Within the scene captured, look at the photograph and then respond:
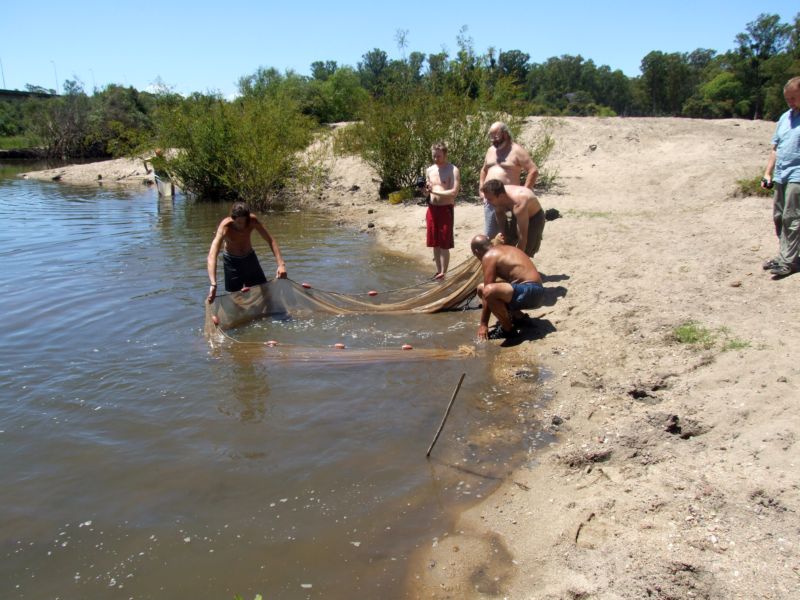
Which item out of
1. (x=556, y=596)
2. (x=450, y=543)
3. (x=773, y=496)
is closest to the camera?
(x=556, y=596)

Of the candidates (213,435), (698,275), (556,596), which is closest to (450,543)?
(556,596)

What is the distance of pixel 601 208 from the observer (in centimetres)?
1144

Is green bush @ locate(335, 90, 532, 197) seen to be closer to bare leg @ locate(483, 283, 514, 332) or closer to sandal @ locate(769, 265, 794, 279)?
bare leg @ locate(483, 283, 514, 332)

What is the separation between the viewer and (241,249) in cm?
720

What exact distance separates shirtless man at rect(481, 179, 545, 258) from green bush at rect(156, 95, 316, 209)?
431 inches

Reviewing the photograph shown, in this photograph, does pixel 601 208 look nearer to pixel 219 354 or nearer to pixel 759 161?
pixel 759 161

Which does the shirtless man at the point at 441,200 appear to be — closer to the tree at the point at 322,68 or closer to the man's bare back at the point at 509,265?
the man's bare back at the point at 509,265

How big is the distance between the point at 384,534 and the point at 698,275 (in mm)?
4754

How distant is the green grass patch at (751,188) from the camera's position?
9688mm

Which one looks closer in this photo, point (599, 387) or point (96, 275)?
point (599, 387)

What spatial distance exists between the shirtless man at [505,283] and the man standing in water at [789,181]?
238 centimetres

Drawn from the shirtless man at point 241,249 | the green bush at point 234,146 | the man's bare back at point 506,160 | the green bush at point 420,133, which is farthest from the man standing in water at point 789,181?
the green bush at point 234,146

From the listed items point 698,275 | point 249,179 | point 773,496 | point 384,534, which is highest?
point 249,179

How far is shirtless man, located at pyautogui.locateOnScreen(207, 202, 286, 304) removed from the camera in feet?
22.7
